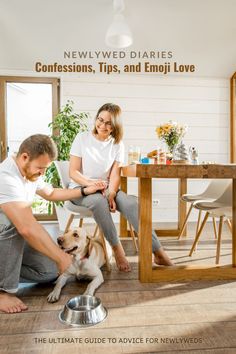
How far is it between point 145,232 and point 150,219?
8cm

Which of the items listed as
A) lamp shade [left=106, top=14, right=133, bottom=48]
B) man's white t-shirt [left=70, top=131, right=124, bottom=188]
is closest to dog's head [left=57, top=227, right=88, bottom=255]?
man's white t-shirt [left=70, top=131, right=124, bottom=188]

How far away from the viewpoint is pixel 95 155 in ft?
7.61

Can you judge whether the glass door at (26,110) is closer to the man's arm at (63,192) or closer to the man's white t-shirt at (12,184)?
the man's arm at (63,192)

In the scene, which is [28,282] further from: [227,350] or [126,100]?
[126,100]

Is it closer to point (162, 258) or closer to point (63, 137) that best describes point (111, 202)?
point (162, 258)

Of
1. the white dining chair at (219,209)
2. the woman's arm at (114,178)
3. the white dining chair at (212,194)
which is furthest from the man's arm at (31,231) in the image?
the white dining chair at (212,194)

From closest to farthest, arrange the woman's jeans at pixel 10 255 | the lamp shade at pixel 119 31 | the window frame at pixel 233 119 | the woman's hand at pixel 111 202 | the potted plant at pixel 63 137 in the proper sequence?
the woman's jeans at pixel 10 255, the woman's hand at pixel 111 202, the lamp shade at pixel 119 31, the potted plant at pixel 63 137, the window frame at pixel 233 119

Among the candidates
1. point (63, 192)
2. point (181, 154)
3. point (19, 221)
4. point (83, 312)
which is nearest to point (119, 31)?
point (181, 154)

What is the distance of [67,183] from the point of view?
2551 mm

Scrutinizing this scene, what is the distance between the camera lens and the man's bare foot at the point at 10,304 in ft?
4.78

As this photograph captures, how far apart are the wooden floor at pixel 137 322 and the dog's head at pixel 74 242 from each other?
0.23 m

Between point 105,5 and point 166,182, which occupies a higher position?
point 105,5

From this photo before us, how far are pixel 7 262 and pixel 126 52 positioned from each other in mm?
3086

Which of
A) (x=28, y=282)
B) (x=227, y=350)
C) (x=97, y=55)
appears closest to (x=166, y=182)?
(x=97, y=55)
